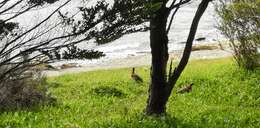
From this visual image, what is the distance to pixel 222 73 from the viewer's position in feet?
64.5

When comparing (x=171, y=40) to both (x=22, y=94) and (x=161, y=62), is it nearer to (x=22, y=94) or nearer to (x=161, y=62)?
(x=22, y=94)

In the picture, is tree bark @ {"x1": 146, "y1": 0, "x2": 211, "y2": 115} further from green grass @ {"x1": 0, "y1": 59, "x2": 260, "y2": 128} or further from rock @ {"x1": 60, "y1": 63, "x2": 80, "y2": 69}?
rock @ {"x1": 60, "y1": 63, "x2": 80, "y2": 69}

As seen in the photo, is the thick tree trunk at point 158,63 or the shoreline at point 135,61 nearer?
the thick tree trunk at point 158,63

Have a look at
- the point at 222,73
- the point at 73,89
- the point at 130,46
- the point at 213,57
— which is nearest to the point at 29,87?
the point at 73,89

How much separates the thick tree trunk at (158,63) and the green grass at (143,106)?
31cm

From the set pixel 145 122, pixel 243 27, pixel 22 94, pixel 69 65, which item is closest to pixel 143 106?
pixel 22 94

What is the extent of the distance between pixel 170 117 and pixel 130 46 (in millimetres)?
31159

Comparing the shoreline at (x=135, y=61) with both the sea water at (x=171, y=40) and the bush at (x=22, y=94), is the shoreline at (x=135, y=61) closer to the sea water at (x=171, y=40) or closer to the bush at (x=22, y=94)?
the sea water at (x=171, y=40)

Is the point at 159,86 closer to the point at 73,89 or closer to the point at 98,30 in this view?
the point at 98,30

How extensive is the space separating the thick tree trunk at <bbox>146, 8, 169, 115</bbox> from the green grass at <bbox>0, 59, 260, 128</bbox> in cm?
31

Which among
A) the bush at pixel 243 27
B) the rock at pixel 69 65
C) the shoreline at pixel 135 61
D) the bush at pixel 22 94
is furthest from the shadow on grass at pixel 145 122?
the rock at pixel 69 65

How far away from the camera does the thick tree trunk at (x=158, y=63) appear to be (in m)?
11.8

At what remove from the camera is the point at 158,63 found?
478 inches

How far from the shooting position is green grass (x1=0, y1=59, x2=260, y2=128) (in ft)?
36.6
